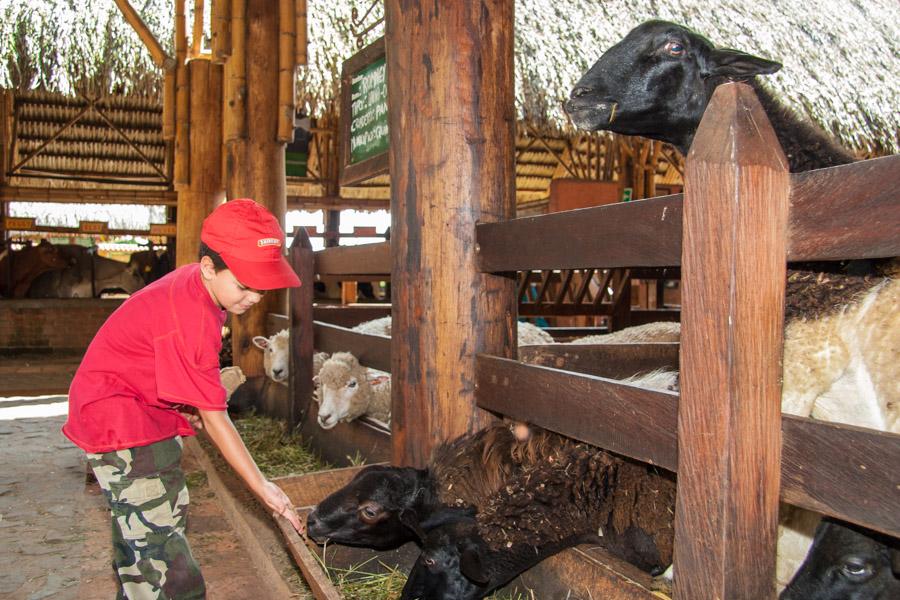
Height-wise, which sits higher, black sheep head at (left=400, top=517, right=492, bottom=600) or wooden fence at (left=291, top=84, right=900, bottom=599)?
wooden fence at (left=291, top=84, right=900, bottom=599)

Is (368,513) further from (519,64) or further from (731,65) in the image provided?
(519,64)

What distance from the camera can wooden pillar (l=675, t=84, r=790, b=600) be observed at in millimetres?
1483

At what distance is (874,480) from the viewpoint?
1318 millimetres

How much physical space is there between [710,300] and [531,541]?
3.75 ft

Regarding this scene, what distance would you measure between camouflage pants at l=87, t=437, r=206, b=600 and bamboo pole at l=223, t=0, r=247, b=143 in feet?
14.3

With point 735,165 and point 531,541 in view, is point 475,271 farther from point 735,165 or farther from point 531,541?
point 735,165

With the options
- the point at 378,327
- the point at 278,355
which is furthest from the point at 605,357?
the point at 278,355

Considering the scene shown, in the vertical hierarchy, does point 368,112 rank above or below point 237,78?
below

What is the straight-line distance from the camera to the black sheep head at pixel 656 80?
9.83 feet

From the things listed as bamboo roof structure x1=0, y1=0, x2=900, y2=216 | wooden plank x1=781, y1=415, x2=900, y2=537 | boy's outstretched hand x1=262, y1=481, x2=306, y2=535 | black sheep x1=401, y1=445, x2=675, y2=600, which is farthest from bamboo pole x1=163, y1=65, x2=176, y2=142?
wooden plank x1=781, y1=415, x2=900, y2=537

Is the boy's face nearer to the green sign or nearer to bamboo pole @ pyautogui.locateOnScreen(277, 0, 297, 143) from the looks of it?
the green sign

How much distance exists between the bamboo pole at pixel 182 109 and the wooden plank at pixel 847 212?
24.0 feet

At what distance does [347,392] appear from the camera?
190 inches

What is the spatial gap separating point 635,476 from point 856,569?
0.82 meters
